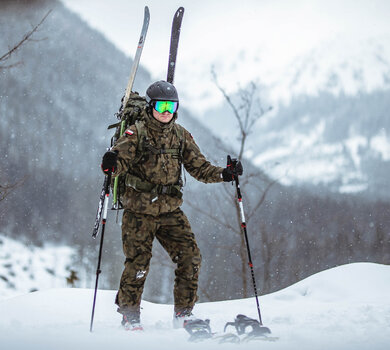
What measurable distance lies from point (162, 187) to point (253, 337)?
1715 mm

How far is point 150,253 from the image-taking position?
14.2 feet

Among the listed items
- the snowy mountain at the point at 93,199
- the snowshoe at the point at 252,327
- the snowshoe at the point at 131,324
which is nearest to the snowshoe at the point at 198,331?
the snowshoe at the point at 252,327

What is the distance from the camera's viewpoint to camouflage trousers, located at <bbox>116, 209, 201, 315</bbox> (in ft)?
13.7


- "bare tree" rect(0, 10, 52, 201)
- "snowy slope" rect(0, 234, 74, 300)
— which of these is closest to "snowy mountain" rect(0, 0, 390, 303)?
"snowy slope" rect(0, 234, 74, 300)

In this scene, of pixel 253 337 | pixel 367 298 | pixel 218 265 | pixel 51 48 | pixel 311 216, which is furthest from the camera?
pixel 51 48

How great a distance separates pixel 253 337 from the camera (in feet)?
10.4

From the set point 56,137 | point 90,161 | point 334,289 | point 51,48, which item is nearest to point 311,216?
point 90,161

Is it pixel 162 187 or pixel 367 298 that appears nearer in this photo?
pixel 162 187

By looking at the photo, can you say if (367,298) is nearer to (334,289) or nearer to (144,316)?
(334,289)

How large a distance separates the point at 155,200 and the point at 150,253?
0.56m

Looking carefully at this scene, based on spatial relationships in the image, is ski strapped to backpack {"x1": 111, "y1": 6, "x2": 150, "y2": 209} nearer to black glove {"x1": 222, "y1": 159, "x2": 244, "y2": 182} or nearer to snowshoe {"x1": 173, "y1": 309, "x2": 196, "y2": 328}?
black glove {"x1": 222, "y1": 159, "x2": 244, "y2": 182}

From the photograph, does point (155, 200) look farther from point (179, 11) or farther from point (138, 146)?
point (179, 11)

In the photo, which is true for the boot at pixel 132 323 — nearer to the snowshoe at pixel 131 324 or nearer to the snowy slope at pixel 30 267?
the snowshoe at pixel 131 324

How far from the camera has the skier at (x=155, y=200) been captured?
13.7 ft
